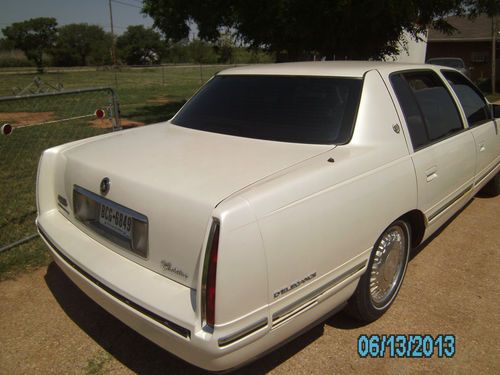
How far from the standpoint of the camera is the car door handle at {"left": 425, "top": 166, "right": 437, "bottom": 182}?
296cm

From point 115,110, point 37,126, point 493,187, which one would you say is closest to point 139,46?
point 37,126

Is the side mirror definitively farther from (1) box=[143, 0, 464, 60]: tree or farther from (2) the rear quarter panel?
(1) box=[143, 0, 464, 60]: tree

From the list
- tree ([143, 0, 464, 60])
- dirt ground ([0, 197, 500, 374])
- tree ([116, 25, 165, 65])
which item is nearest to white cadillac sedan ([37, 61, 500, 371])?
dirt ground ([0, 197, 500, 374])

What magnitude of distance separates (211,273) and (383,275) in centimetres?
152

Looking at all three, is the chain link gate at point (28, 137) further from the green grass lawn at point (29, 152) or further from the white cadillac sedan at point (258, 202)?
the white cadillac sedan at point (258, 202)

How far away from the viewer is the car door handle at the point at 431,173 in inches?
117

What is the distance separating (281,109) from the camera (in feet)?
9.61

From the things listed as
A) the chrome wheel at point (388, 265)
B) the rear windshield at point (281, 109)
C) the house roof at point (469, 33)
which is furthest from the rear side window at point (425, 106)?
the house roof at point (469, 33)

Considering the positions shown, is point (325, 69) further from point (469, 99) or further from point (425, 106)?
point (469, 99)

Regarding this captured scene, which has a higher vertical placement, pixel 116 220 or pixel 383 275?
pixel 116 220

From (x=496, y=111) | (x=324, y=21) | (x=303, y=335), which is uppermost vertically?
(x=324, y=21)

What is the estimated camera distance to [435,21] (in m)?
9.80

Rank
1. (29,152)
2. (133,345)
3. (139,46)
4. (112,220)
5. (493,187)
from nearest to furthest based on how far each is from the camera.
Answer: (112,220), (133,345), (493,187), (29,152), (139,46)

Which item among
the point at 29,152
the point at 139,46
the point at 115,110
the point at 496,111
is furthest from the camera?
the point at 139,46
